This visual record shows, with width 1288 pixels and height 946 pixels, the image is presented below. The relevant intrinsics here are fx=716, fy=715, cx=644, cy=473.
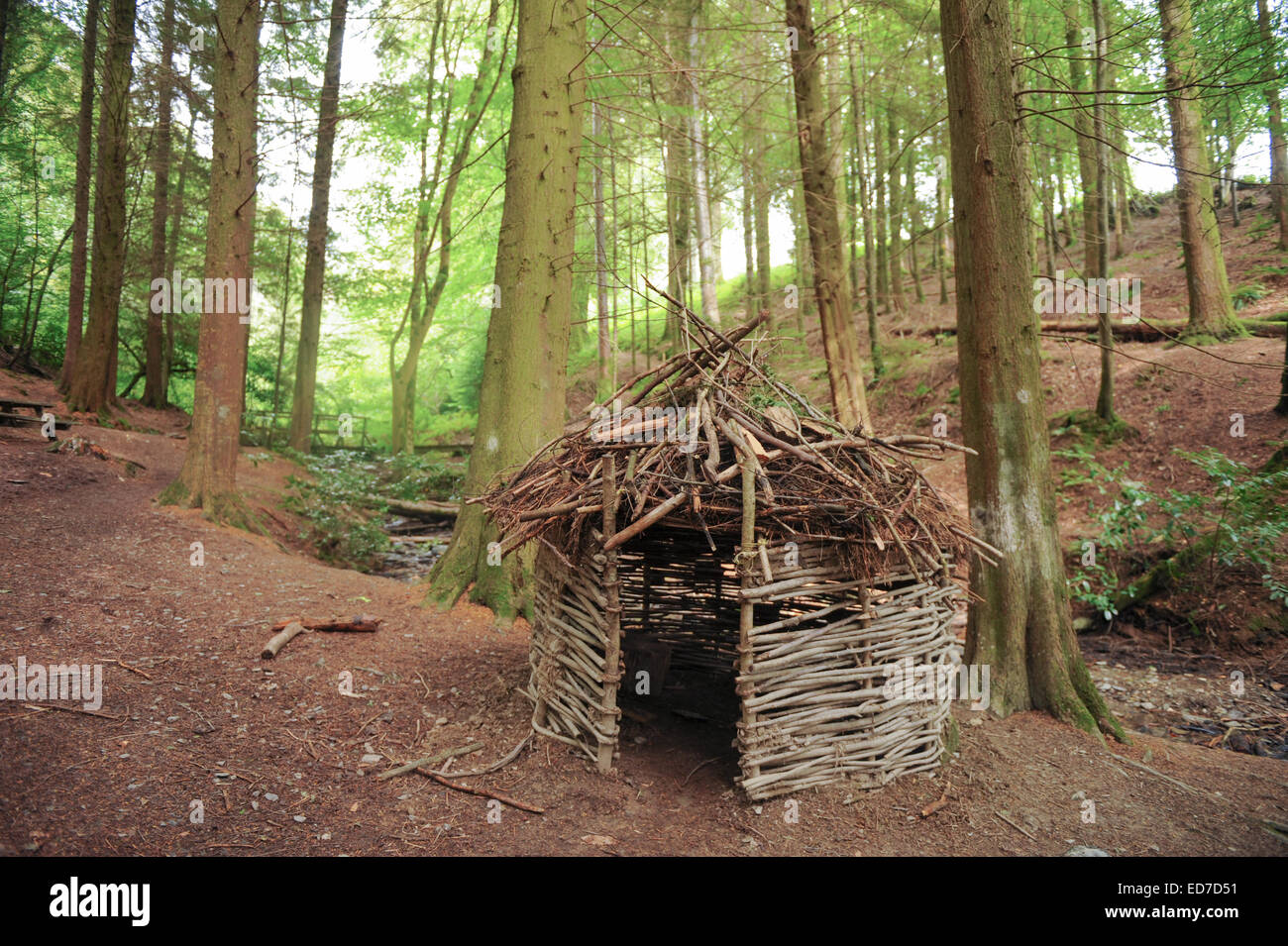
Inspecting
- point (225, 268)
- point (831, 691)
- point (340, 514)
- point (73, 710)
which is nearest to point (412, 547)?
point (340, 514)

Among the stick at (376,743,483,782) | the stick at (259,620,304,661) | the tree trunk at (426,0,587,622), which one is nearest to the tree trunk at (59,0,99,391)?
the tree trunk at (426,0,587,622)

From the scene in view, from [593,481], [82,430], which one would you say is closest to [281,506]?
[82,430]

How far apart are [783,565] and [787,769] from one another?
3.25 ft

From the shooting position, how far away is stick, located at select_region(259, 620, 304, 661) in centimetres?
450

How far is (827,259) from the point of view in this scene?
26.4ft

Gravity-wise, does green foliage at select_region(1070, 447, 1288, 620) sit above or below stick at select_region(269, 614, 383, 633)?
above

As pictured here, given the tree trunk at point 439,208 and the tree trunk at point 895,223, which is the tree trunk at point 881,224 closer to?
the tree trunk at point 895,223

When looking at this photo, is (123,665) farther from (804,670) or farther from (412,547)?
(412,547)

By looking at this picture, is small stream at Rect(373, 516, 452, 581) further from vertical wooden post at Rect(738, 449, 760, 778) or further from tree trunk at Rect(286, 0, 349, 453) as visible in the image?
vertical wooden post at Rect(738, 449, 760, 778)

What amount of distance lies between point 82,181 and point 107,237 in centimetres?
194

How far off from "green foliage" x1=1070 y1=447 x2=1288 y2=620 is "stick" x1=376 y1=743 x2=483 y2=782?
5817 mm

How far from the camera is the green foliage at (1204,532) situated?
632 centimetres
